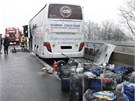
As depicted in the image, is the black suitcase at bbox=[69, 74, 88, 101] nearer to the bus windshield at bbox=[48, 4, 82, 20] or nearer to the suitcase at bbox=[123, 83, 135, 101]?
the suitcase at bbox=[123, 83, 135, 101]

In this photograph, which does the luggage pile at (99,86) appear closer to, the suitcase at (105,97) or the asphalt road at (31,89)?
the suitcase at (105,97)

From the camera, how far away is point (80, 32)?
17938 mm

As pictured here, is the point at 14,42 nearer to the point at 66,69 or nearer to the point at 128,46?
the point at 128,46

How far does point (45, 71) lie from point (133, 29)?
202 feet

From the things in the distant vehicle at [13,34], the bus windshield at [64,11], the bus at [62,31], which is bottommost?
the distant vehicle at [13,34]

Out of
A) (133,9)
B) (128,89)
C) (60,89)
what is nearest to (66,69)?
(60,89)

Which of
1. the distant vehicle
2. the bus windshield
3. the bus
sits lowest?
the distant vehicle

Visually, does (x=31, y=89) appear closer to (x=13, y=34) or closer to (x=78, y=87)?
(x=78, y=87)

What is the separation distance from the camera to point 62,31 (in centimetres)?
1769

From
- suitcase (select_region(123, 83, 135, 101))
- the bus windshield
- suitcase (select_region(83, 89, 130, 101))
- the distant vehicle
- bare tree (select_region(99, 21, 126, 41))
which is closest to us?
suitcase (select_region(83, 89, 130, 101))

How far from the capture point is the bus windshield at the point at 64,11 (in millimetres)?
17328

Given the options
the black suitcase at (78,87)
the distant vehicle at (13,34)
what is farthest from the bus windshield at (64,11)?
the distant vehicle at (13,34)

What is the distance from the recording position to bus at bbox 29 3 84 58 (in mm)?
17344

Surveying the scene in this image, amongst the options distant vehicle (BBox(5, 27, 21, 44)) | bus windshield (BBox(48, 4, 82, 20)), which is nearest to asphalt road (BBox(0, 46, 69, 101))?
bus windshield (BBox(48, 4, 82, 20))
